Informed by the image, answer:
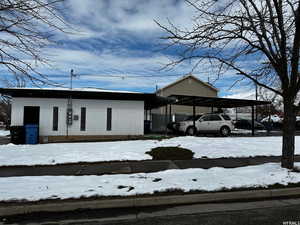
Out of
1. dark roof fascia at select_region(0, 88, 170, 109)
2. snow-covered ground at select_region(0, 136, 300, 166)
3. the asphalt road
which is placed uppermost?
dark roof fascia at select_region(0, 88, 170, 109)

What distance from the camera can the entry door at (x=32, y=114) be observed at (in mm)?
16172

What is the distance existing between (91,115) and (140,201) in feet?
40.6

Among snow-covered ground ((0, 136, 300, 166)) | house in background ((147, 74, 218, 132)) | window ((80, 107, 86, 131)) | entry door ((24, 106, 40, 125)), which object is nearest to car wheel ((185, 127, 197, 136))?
snow-covered ground ((0, 136, 300, 166))

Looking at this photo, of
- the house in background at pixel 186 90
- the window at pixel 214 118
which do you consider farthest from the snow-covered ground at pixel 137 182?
the house in background at pixel 186 90

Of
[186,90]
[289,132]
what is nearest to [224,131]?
[289,132]

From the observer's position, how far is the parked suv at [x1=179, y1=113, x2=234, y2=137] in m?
18.9

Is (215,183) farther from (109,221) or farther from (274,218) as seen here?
(109,221)

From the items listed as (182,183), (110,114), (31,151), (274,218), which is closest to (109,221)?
(182,183)

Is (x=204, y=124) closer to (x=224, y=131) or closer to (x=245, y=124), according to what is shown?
(x=224, y=131)

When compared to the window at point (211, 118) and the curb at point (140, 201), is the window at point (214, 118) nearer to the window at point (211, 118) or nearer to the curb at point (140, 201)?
the window at point (211, 118)

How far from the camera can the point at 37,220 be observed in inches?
178

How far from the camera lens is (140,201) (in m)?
5.24

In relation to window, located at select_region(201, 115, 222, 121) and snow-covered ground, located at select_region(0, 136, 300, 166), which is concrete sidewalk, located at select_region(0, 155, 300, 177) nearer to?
snow-covered ground, located at select_region(0, 136, 300, 166)

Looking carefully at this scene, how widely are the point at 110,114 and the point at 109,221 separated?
13.1 meters
